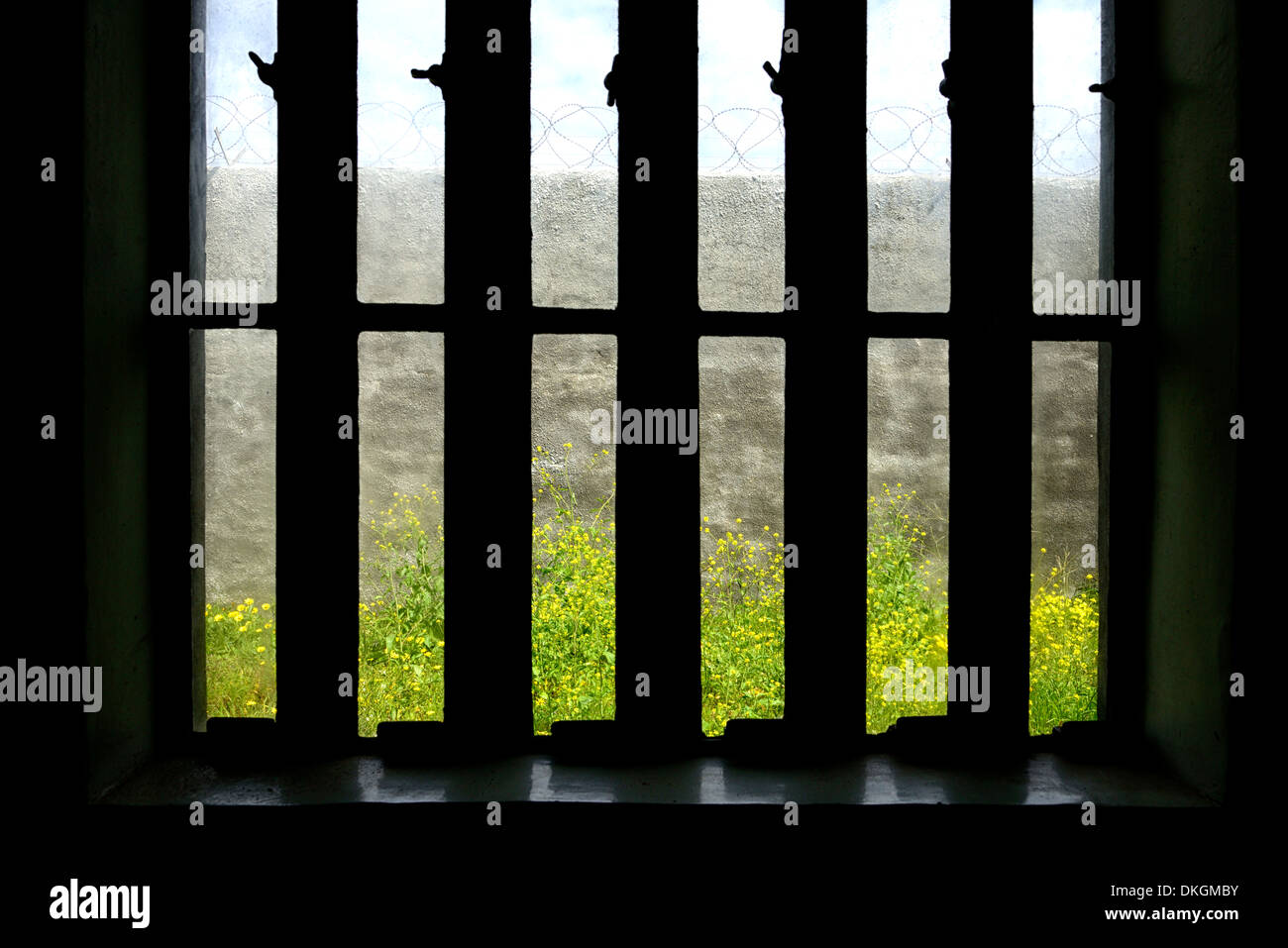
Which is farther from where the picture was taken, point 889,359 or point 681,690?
point 889,359

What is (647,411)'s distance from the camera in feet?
5.64

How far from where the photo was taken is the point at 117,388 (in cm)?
161

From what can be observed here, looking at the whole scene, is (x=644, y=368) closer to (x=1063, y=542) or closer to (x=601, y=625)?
(x=601, y=625)

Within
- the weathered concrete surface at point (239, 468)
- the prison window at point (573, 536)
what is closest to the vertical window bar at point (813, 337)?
the prison window at point (573, 536)

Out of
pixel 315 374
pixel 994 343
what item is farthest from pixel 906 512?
pixel 315 374

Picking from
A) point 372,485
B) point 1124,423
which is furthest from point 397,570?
point 1124,423

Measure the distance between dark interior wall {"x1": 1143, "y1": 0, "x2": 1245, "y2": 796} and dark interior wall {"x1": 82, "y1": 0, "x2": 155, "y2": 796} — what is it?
1.96 meters

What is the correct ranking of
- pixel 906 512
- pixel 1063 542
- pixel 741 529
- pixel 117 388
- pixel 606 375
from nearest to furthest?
pixel 117 388 → pixel 1063 542 → pixel 906 512 → pixel 741 529 → pixel 606 375

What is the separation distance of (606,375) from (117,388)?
3129mm

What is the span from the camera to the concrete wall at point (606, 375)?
13.1ft

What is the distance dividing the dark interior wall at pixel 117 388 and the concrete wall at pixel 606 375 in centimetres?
228
